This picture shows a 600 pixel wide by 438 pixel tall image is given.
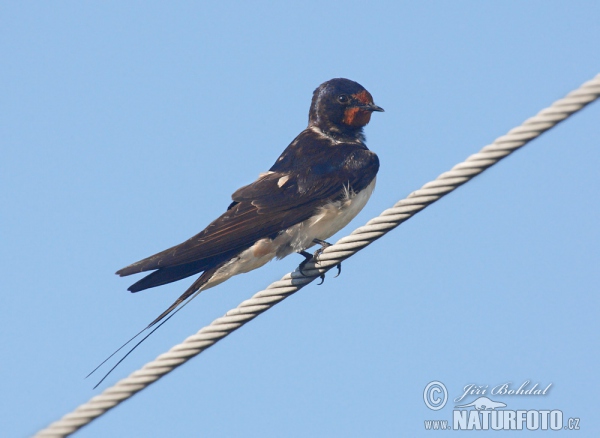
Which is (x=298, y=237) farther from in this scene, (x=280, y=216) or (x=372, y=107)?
(x=372, y=107)

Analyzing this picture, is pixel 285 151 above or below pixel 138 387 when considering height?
above

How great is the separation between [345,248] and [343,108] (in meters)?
2.41

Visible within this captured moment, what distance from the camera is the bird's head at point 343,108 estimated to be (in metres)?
5.67

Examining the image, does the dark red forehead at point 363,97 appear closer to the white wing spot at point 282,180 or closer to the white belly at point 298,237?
the white belly at point 298,237

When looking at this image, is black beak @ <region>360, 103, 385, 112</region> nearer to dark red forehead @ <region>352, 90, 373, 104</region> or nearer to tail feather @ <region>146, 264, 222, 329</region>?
dark red forehead @ <region>352, 90, 373, 104</region>

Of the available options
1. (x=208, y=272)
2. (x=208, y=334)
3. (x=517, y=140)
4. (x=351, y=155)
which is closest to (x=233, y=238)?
(x=208, y=272)

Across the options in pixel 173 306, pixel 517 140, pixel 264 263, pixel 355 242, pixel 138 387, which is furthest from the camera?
pixel 264 263

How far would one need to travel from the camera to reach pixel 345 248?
134 inches

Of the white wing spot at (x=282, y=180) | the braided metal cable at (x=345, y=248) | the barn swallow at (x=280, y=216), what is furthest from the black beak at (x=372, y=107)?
the braided metal cable at (x=345, y=248)

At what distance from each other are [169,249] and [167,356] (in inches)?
46.9

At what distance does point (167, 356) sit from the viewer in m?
3.03

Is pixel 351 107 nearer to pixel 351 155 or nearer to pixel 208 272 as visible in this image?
pixel 351 155

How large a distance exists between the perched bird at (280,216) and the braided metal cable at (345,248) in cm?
70

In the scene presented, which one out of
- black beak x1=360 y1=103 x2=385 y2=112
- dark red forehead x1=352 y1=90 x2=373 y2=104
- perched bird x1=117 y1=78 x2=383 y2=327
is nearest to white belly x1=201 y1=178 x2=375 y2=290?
perched bird x1=117 y1=78 x2=383 y2=327
